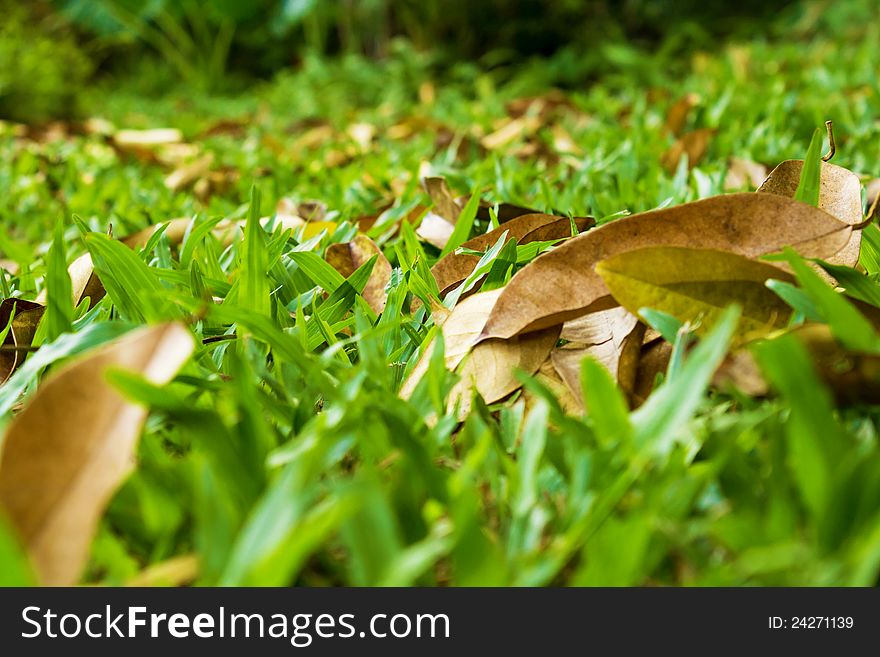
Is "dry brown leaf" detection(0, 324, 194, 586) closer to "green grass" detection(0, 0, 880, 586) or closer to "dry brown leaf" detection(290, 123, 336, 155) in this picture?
"green grass" detection(0, 0, 880, 586)

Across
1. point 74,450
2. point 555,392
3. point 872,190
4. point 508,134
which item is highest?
point 74,450

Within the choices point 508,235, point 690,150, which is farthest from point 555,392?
point 690,150

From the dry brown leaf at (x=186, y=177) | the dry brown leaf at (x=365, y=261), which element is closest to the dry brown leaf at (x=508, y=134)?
the dry brown leaf at (x=186, y=177)

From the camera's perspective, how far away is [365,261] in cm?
103

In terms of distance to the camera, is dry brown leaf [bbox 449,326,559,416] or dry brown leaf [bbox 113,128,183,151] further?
dry brown leaf [bbox 113,128,183,151]

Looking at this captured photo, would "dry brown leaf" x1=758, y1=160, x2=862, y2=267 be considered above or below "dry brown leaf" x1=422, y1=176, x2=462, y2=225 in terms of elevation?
above

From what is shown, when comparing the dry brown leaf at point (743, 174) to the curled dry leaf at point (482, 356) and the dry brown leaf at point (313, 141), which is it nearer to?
the curled dry leaf at point (482, 356)

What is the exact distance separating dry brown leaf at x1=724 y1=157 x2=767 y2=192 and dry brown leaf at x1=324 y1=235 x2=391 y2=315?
627mm

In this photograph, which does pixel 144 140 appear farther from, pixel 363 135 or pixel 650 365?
pixel 650 365

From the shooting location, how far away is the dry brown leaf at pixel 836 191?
30.2 inches

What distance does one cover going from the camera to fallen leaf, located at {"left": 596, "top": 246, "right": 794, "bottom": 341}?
0.65 metres

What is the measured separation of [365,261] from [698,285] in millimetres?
466

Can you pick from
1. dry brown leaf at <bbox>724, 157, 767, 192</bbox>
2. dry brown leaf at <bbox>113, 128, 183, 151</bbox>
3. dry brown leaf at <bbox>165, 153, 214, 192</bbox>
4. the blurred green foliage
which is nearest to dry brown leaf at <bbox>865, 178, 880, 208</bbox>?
dry brown leaf at <bbox>724, 157, 767, 192</bbox>
